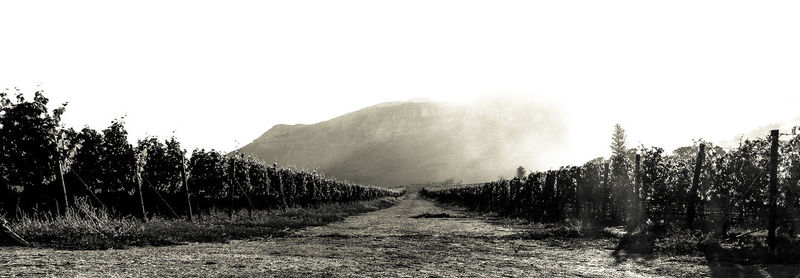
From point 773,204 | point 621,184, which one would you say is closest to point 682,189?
point 621,184

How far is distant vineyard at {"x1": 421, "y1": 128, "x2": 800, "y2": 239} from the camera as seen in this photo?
14359mm

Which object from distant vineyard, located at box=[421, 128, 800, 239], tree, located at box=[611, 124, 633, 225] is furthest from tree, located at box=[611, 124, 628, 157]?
tree, located at box=[611, 124, 633, 225]

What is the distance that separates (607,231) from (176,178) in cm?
2005

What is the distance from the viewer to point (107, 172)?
22938 millimetres

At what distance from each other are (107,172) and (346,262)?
16959mm

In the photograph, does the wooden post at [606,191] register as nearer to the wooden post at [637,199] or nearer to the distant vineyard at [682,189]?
the distant vineyard at [682,189]

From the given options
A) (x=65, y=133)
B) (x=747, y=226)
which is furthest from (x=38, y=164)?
(x=747, y=226)

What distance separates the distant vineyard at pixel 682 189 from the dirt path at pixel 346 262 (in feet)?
12.5

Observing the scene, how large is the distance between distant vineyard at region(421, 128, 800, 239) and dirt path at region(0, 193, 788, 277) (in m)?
3.80

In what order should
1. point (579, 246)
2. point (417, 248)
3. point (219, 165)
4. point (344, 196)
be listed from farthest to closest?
point (344, 196) → point (219, 165) → point (579, 246) → point (417, 248)

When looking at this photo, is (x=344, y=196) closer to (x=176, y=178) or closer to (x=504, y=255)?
(x=176, y=178)

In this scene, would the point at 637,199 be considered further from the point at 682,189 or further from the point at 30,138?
the point at 30,138

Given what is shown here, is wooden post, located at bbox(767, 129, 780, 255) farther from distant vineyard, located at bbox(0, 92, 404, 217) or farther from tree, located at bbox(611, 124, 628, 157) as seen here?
tree, located at bbox(611, 124, 628, 157)

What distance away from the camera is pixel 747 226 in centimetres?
1812
